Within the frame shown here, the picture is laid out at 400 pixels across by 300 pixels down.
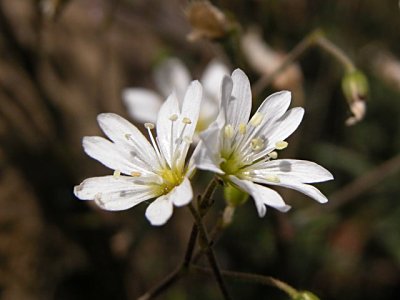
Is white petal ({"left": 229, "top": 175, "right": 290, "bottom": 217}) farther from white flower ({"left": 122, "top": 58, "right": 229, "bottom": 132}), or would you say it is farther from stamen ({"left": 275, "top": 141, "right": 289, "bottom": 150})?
white flower ({"left": 122, "top": 58, "right": 229, "bottom": 132})

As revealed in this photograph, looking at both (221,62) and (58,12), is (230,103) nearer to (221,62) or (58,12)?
(58,12)

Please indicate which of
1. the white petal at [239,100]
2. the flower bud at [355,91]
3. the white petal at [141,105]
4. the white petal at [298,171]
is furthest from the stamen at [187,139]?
the white petal at [141,105]


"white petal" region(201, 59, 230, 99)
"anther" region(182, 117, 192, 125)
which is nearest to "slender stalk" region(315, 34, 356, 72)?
"anther" region(182, 117, 192, 125)

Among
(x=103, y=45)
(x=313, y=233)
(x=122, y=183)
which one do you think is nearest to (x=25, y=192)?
(x=103, y=45)

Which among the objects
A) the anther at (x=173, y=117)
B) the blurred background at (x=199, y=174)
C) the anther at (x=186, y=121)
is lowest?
the blurred background at (x=199, y=174)

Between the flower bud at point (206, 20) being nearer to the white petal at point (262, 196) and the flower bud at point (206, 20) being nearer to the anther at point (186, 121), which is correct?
the anther at point (186, 121)

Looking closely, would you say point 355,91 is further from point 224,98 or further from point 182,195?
point 182,195
